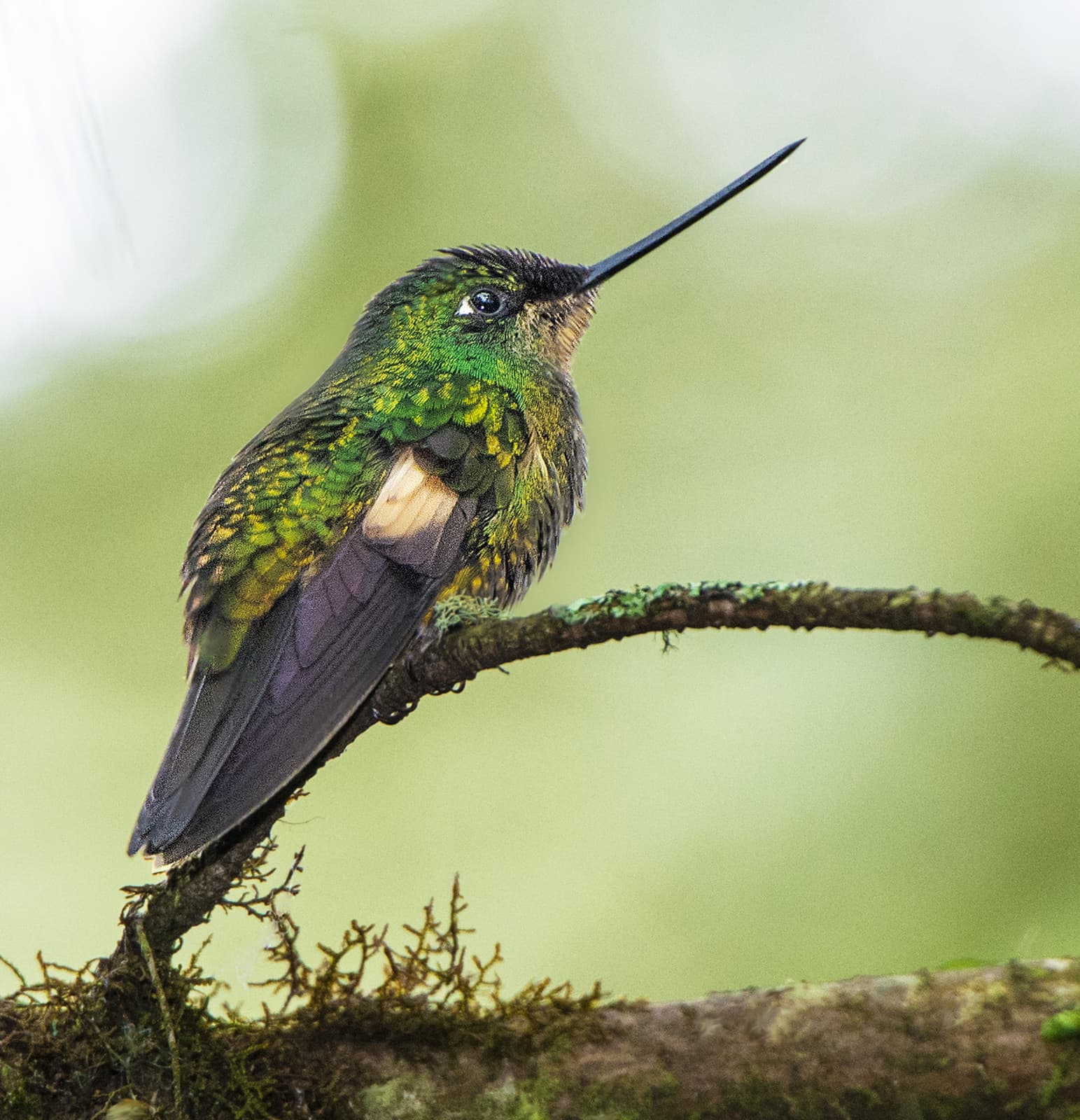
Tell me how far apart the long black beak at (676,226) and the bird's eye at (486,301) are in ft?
1.67

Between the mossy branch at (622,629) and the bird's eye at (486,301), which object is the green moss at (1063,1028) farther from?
the bird's eye at (486,301)

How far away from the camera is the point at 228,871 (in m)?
2.61

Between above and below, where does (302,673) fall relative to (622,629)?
above

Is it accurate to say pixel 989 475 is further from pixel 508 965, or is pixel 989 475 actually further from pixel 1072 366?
pixel 508 965

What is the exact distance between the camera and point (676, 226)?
16.7 ft

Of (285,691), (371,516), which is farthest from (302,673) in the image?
(371,516)

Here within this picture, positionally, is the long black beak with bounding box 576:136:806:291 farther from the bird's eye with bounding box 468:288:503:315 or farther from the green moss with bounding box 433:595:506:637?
the green moss with bounding box 433:595:506:637

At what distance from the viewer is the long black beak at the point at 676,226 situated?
4762 mm

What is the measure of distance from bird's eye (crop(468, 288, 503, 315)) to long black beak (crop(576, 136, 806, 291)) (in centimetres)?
51

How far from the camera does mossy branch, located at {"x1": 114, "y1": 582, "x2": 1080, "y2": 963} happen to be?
1881 millimetres

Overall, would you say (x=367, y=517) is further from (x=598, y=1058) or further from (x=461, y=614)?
(x=598, y=1058)

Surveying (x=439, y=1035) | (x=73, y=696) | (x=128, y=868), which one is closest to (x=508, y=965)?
(x=128, y=868)

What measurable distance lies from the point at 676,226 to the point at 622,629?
3292 mm

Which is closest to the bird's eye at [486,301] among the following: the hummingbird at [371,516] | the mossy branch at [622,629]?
the hummingbird at [371,516]
